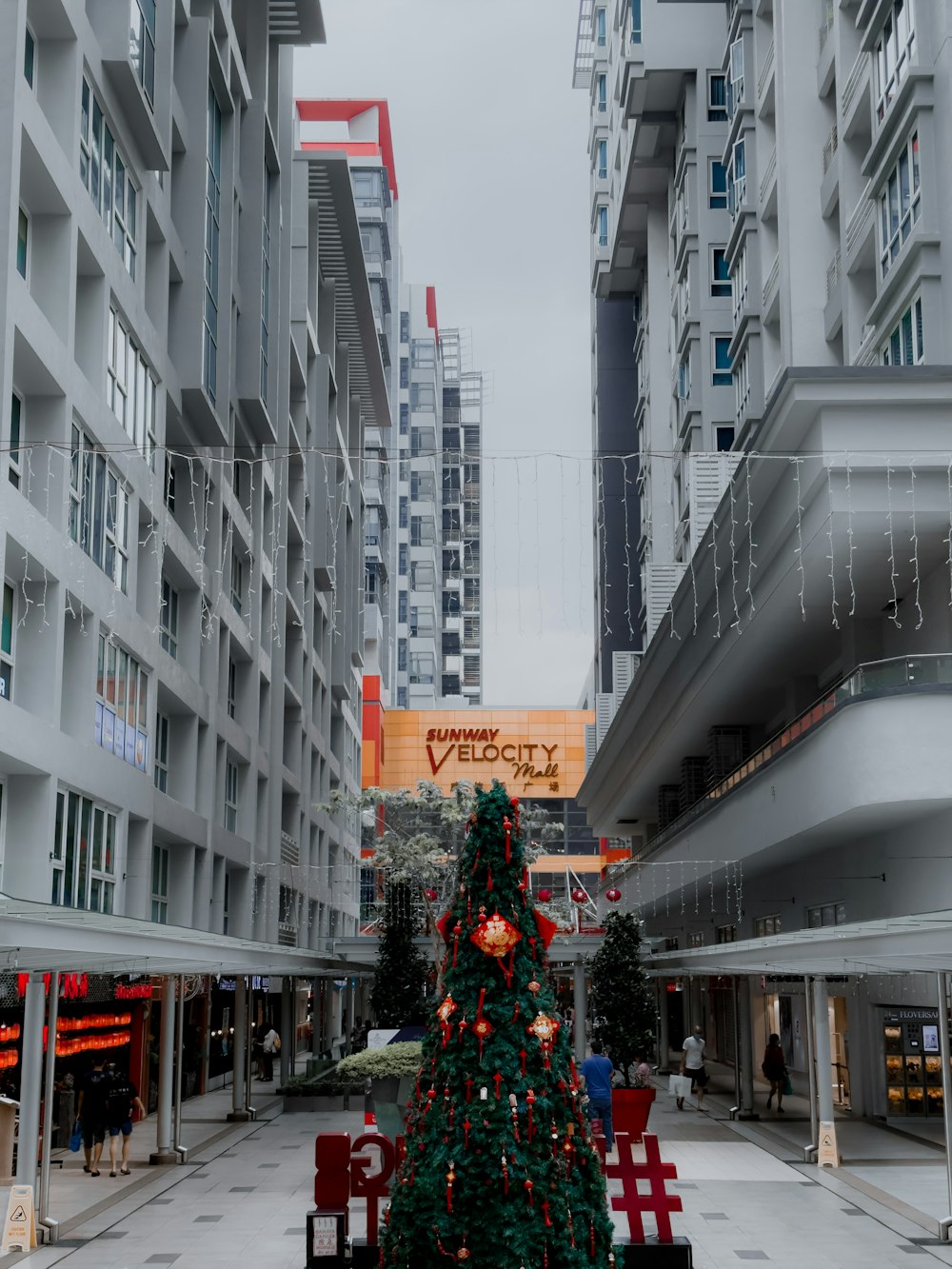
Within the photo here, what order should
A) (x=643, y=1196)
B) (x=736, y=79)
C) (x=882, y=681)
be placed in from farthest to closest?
(x=736, y=79), (x=882, y=681), (x=643, y=1196)

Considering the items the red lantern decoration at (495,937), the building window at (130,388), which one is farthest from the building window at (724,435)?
the red lantern decoration at (495,937)

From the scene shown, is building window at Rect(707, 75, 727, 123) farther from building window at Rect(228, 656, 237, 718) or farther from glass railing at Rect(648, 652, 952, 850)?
glass railing at Rect(648, 652, 952, 850)

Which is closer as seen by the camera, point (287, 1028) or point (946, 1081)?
point (946, 1081)

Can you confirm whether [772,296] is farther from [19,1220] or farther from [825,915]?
[19,1220]

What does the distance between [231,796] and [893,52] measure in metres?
25.5

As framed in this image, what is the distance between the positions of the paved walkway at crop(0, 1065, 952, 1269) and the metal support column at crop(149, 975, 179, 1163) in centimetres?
29

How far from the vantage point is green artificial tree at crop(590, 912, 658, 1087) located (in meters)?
29.6

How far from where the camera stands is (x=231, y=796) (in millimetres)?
42156

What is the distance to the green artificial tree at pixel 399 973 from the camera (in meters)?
39.2

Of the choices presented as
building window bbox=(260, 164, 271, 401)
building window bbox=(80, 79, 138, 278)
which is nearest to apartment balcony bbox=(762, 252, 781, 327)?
building window bbox=(260, 164, 271, 401)

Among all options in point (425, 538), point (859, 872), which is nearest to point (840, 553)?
point (859, 872)

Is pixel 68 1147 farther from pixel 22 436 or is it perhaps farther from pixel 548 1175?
pixel 548 1175

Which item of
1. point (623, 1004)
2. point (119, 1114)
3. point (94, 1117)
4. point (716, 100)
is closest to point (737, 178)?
point (716, 100)

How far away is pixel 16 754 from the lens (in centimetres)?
2009
